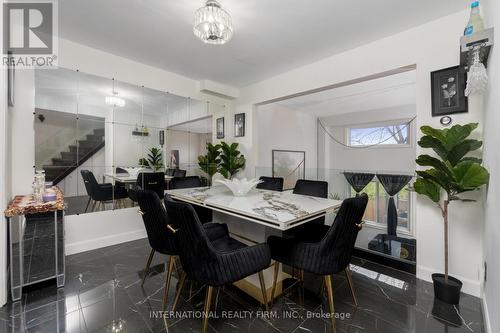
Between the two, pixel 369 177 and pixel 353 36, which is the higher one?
pixel 353 36

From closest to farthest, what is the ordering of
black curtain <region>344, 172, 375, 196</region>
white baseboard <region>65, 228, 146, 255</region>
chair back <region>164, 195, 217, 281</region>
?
chair back <region>164, 195, 217, 281</region> < white baseboard <region>65, 228, 146, 255</region> < black curtain <region>344, 172, 375, 196</region>

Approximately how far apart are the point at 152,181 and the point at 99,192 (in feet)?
2.43

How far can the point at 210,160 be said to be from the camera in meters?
4.31

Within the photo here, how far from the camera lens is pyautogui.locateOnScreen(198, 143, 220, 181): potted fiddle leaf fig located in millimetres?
4293

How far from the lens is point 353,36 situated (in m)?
2.70

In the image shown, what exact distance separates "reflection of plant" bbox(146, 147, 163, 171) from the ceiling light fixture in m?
0.79

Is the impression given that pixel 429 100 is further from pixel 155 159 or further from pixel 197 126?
pixel 155 159

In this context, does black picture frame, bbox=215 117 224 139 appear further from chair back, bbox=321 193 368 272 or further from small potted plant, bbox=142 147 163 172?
chair back, bbox=321 193 368 272

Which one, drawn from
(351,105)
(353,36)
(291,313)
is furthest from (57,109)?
(351,105)

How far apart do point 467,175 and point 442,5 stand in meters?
1.70

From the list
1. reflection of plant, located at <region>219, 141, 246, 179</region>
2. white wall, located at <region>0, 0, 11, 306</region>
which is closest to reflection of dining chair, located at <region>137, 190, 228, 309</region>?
white wall, located at <region>0, 0, 11, 306</region>

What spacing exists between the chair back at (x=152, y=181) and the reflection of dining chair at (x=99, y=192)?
29 cm

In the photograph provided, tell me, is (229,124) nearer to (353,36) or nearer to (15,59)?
(353,36)

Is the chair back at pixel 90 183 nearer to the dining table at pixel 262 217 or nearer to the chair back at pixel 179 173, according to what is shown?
the chair back at pixel 179 173
